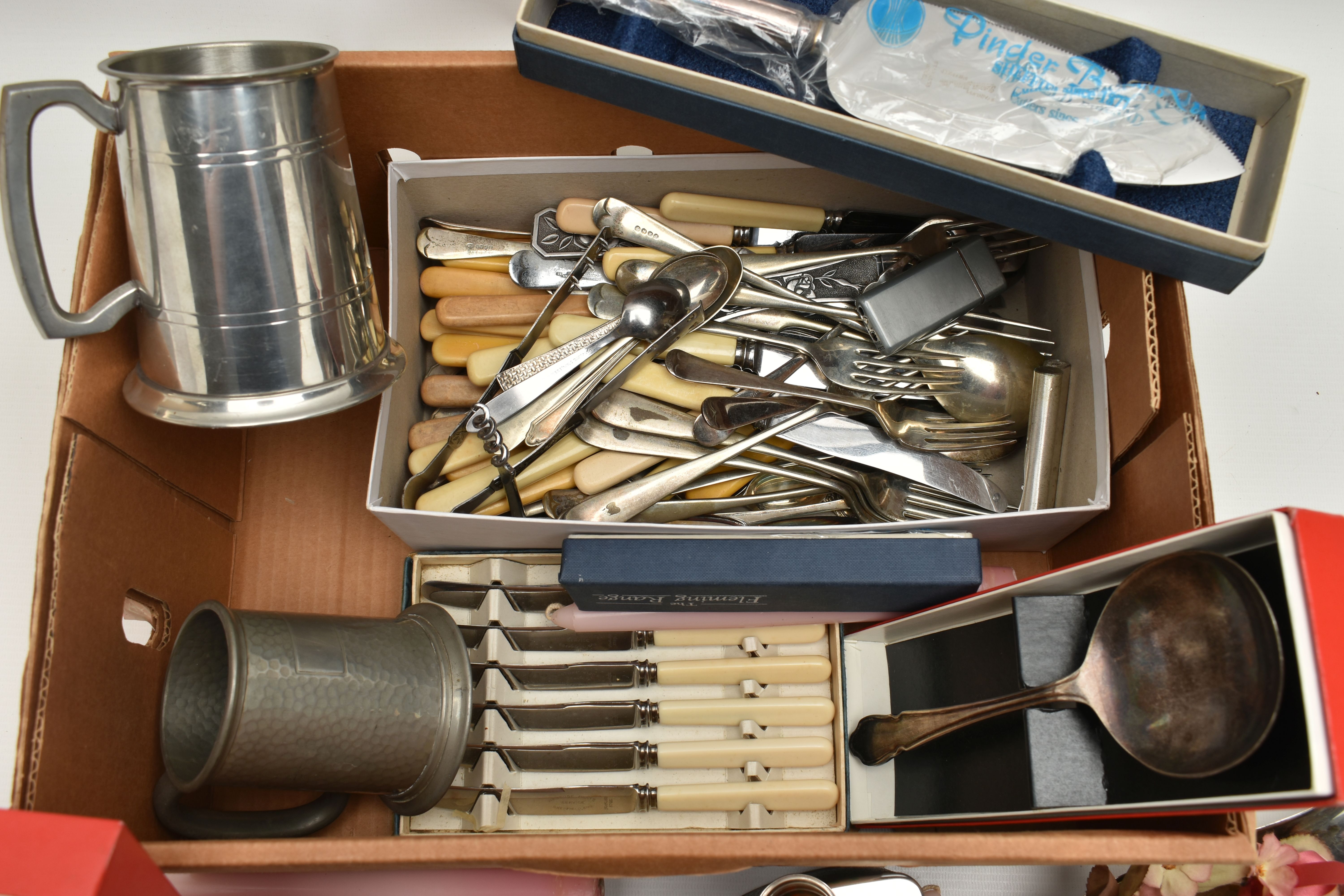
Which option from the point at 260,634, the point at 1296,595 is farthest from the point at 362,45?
the point at 1296,595

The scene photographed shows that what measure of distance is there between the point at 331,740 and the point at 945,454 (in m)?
0.57

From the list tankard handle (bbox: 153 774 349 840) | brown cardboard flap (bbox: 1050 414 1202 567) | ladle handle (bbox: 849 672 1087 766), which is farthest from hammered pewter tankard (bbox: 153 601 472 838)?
brown cardboard flap (bbox: 1050 414 1202 567)

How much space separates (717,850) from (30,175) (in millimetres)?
611

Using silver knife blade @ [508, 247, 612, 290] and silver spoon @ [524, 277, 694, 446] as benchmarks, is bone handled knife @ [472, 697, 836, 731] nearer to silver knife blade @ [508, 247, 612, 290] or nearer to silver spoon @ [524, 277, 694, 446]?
silver spoon @ [524, 277, 694, 446]

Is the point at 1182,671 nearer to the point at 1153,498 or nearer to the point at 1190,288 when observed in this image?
the point at 1153,498

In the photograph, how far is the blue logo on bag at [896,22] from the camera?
63 centimetres

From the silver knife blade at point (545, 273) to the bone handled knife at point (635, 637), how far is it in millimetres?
329

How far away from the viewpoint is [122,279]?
0.66 m

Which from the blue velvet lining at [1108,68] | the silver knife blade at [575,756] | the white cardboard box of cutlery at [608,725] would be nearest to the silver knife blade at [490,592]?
the white cardboard box of cutlery at [608,725]

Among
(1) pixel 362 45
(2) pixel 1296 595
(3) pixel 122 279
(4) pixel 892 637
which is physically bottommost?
(4) pixel 892 637

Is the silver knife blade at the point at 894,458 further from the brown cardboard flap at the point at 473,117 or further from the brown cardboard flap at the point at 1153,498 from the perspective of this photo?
the brown cardboard flap at the point at 473,117

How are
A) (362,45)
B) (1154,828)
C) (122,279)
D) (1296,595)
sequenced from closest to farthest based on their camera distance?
(1296,595) → (1154,828) → (122,279) → (362,45)

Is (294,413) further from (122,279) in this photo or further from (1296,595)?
(1296,595)

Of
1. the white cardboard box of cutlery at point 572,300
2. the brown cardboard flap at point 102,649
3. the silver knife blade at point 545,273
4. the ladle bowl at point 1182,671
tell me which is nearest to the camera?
the ladle bowl at point 1182,671
